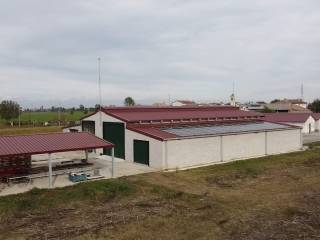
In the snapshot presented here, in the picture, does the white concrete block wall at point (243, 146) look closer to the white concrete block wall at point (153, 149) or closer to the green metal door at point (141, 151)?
the white concrete block wall at point (153, 149)

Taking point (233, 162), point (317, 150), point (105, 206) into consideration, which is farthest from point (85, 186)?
point (317, 150)

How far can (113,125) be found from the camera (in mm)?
37594

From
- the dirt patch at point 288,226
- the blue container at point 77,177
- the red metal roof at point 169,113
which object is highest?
the red metal roof at point 169,113

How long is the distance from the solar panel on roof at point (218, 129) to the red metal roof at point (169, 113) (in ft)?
8.95

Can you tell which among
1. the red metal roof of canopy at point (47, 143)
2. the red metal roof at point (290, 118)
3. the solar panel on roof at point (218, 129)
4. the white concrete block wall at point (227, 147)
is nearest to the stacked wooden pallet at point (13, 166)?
the red metal roof of canopy at point (47, 143)

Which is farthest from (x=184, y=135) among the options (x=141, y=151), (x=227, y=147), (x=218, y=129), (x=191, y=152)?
(x=218, y=129)

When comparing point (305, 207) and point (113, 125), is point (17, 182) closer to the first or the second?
point (113, 125)

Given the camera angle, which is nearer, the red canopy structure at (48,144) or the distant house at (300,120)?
the red canopy structure at (48,144)

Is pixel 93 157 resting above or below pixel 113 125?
below

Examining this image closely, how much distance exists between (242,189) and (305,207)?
15.9 ft

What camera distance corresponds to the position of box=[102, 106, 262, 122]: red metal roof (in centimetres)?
3794

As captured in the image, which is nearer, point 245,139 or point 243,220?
point 243,220

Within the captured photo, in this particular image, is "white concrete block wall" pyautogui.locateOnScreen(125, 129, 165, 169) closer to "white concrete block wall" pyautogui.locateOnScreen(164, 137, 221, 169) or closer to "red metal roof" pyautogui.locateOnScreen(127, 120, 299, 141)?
"red metal roof" pyautogui.locateOnScreen(127, 120, 299, 141)

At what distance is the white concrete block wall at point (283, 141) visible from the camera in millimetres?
41000
